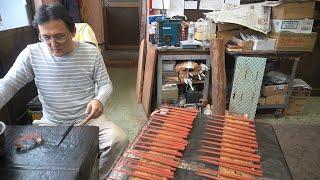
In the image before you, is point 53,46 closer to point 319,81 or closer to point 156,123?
point 156,123

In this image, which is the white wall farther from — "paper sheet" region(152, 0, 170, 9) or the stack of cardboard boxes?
the stack of cardboard boxes

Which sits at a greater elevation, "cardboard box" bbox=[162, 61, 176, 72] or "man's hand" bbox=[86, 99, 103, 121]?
"man's hand" bbox=[86, 99, 103, 121]

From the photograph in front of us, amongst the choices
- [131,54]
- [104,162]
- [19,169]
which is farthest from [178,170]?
[131,54]

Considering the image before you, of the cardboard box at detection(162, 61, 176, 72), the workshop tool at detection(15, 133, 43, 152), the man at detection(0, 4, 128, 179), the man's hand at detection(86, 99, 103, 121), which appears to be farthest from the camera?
the cardboard box at detection(162, 61, 176, 72)

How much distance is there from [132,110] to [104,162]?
1.48 meters

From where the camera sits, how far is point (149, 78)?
274 cm

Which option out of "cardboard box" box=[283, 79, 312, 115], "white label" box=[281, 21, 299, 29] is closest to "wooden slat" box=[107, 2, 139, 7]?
"white label" box=[281, 21, 299, 29]

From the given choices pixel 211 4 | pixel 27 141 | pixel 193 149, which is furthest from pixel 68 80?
pixel 211 4

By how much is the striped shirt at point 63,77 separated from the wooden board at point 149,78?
38.9 inches

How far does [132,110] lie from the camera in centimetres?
301

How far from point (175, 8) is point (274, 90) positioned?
142 cm

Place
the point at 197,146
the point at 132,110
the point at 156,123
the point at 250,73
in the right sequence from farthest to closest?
the point at 132,110 < the point at 250,73 < the point at 156,123 < the point at 197,146

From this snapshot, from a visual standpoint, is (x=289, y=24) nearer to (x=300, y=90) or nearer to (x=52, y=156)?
(x=300, y=90)

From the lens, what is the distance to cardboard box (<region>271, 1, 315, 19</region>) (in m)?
2.41
